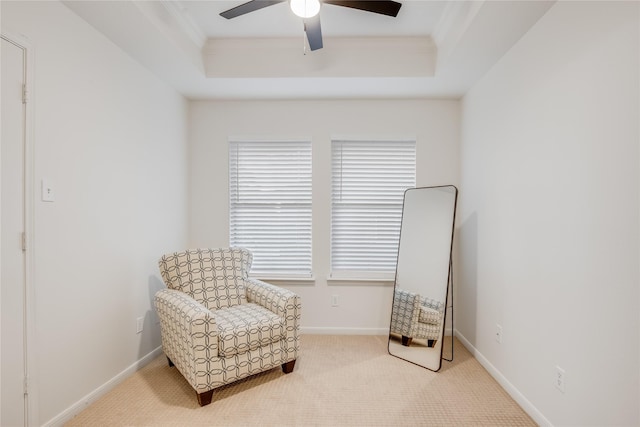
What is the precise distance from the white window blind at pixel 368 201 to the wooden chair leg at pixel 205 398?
1.65 m

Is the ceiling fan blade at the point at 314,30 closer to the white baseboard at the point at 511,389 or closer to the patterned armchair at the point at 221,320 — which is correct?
the patterned armchair at the point at 221,320

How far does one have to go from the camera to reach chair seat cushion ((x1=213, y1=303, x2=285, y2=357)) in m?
2.15

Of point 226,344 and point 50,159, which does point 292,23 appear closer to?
point 50,159

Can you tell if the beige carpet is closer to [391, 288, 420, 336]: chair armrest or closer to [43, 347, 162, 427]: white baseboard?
[43, 347, 162, 427]: white baseboard

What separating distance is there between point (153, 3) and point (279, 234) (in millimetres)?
2190

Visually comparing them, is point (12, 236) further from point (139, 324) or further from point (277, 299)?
point (277, 299)

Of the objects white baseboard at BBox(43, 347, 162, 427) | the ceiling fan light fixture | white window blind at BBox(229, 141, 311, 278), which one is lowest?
white baseboard at BBox(43, 347, 162, 427)

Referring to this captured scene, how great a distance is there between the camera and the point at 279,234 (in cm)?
346

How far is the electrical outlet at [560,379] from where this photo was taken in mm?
1741

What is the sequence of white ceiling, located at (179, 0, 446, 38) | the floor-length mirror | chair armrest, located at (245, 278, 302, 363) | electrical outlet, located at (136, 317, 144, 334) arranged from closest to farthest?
1. white ceiling, located at (179, 0, 446, 38)
2. chair armrest, located at (245, 278, 302, 363)
3. electrical outlet, located at (136, 317, 144, 334)
4. the floor-length mirror

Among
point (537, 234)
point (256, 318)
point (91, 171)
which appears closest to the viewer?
point (537, 234)

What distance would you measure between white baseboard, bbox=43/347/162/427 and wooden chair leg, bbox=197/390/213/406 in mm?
700

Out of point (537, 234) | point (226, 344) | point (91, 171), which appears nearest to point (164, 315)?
point (226, 344)

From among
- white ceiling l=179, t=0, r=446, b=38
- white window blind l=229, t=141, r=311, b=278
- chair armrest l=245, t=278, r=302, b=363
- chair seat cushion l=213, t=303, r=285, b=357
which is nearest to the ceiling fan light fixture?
white ceiling l=179, t=0, r=446, b=38
